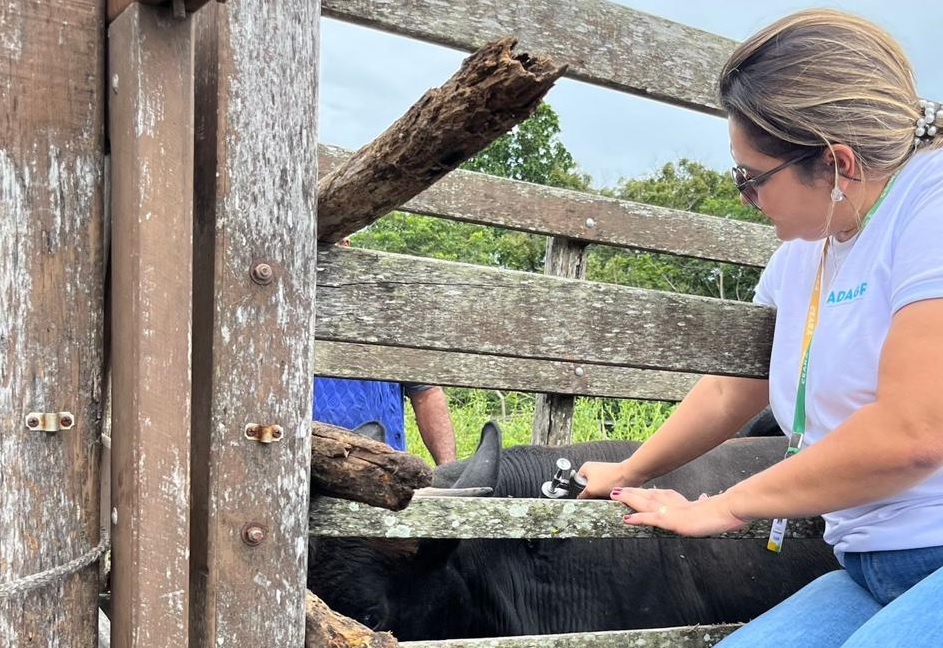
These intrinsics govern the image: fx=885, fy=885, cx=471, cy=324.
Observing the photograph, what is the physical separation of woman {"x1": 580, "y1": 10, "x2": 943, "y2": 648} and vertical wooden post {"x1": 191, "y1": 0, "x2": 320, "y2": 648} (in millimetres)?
1102

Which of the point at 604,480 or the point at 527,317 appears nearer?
the point at 527,317

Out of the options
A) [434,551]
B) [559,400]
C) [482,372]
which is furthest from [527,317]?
[559,400]

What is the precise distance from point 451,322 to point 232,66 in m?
0.77

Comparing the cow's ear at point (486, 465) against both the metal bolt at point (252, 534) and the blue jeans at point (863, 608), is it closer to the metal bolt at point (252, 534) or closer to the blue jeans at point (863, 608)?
the blue jeans at point (863, 608)

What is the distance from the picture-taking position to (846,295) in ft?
7.11

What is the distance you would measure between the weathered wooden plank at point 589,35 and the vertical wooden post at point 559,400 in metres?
1.52

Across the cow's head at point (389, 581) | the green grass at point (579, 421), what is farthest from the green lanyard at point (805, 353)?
the green grass at point (579, 421)

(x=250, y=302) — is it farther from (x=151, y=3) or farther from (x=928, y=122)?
(x=928, y=122)

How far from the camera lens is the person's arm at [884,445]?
1.83m

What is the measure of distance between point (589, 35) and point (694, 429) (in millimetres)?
1347

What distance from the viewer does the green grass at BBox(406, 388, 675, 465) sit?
8336mm

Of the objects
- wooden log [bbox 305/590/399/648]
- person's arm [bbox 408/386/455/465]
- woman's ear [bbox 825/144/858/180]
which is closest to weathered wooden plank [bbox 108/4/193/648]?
wooden log [bbox 305/590/399/648]

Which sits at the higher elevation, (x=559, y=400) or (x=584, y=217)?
(x=584, y=217)

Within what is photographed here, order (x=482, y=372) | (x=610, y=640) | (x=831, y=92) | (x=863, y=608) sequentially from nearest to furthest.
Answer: (x=831, y=92) < (x=863, y=608) < (x=610, y=640) < (x=482, y=372)
